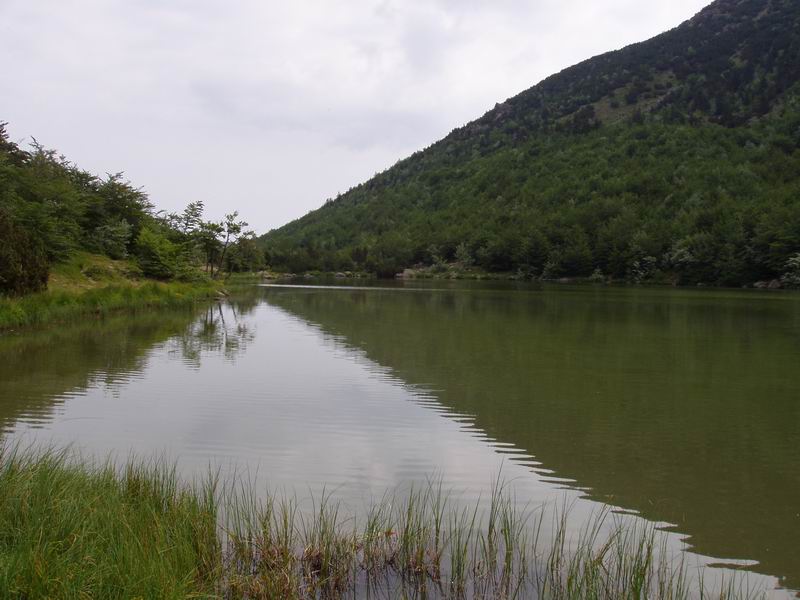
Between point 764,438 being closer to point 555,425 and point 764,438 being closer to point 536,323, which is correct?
point 555,425

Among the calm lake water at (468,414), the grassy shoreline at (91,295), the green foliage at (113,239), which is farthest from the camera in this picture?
the green foliage at (113,239)

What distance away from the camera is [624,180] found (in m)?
115

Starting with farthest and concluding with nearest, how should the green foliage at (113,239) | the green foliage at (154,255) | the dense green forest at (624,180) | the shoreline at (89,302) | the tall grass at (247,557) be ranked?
1. the dense green forest at (624,180)
2. the green foliage at (154,255)
3. the green foliage at (113,239)
4. the shoreline at (89,302)
5. the tall grass at (247,557)

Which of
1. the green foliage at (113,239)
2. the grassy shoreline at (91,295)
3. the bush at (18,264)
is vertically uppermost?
the green foliage at (113,239)

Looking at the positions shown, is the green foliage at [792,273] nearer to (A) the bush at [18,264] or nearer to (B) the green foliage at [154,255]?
(B) the green foliage at [154,255]

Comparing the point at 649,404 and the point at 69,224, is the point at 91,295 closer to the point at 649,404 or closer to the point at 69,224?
the point at 69,224

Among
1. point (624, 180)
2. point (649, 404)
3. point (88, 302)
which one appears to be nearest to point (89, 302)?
point (88, 302)

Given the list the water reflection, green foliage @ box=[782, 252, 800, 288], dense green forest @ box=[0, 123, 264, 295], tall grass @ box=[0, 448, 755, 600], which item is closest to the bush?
dense green forest @ box=[0, 123, 264, 295]

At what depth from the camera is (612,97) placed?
162 metres

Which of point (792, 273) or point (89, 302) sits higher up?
point (89, 302)

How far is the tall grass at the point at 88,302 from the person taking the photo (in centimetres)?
2039

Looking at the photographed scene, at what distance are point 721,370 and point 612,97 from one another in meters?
162

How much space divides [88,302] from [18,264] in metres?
4.42

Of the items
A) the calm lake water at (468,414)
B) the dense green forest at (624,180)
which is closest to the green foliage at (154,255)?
the calm lake water at (468,414)
